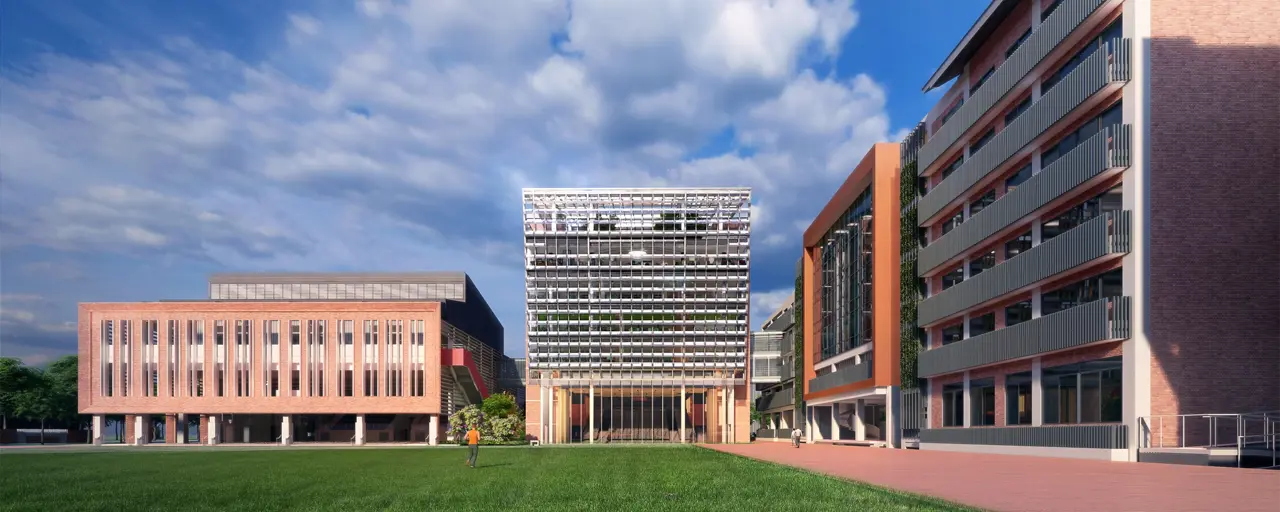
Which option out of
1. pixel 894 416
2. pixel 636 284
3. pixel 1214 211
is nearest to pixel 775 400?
pixel 636 284

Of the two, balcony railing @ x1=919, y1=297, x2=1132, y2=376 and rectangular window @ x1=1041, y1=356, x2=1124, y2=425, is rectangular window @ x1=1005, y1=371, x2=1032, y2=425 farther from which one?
rectangular window @ x1=1041, y1=356, x2=1124, y2=425

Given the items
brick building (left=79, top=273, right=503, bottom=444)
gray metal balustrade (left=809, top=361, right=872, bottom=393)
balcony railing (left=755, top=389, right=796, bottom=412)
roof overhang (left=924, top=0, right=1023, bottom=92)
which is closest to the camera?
roof overhang (left=924, top=0, right=1023, bottom=92)

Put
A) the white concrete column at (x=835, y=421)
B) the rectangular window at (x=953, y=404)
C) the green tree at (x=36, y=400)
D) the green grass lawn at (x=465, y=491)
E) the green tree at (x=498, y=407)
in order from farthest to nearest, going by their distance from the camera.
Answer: the green tree at (x=36, y=400) → the green tree at (x=498, y=407) → the white concrete column at (x=835, y=421) → the rectangular window at (x=953, y=404) → the green grass lawn at (x=465, y=491)

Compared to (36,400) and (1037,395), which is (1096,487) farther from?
(36,400)

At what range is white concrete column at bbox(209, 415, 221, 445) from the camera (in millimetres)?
88375

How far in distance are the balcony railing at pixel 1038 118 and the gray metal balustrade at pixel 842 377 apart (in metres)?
12.5

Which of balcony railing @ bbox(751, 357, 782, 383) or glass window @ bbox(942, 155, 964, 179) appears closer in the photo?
glass window @ bbox(942, 155, 964, 179)

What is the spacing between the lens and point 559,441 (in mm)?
89438

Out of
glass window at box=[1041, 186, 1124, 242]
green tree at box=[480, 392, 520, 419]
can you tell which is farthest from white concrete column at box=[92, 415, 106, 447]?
glass window at box=[1041, 186, 1124, 242]

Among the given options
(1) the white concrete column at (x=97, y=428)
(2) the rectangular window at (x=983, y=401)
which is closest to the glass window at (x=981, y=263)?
(2) the rectangular window at (x=983, y=401)

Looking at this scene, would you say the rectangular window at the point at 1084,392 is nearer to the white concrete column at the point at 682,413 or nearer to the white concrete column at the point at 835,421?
the white concrete column at the point at 835,421

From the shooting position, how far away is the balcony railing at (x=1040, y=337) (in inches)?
1294

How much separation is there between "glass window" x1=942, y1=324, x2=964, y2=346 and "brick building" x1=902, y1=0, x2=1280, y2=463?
871 centimetres

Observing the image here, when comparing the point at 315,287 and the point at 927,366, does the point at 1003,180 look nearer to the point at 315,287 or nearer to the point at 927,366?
the point at 927,366
